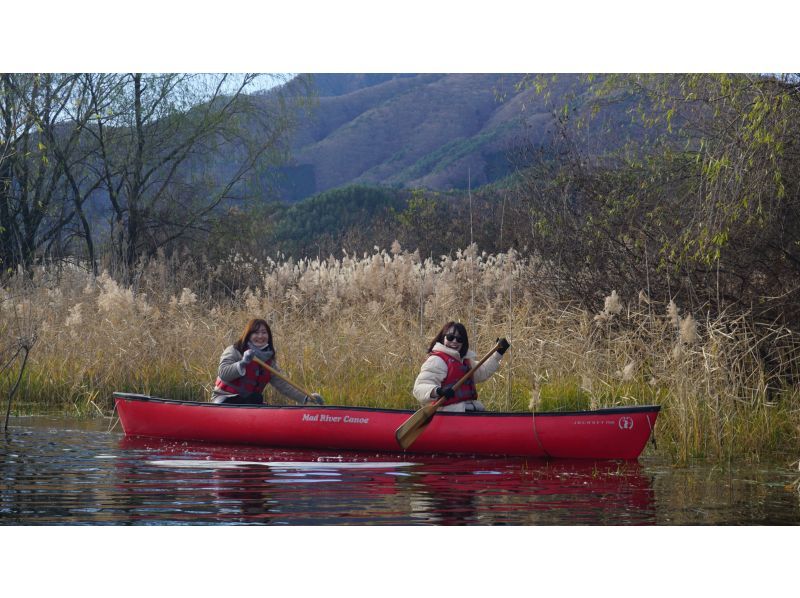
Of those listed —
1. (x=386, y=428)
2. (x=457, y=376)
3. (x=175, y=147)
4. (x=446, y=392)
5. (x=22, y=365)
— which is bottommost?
(x=386, y=428)

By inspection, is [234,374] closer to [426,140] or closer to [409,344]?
[409,344]

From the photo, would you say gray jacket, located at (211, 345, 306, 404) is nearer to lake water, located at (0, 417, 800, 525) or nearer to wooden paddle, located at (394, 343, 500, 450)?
lake water, located at (0, 417, 800, 525)

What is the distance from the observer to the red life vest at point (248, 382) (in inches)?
407

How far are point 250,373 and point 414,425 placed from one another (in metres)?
1.93

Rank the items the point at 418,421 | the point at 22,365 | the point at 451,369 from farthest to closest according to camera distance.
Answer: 1. the point at 22,365
2. the point at 451,369
3. the point at 418,421

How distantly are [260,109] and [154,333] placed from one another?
674 centimetres

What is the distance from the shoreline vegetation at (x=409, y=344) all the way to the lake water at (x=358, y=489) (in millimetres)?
733

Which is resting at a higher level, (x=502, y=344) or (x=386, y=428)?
(x=502, y=344)

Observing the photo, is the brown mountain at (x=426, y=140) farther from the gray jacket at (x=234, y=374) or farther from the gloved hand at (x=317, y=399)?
the gloved hand at (x=317, y=399)

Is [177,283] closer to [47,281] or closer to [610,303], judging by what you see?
[47,281]

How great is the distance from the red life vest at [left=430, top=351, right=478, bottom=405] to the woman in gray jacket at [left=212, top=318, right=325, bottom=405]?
121cm

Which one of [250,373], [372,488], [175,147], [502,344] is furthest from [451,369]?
[175,147]

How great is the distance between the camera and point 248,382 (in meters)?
10.4

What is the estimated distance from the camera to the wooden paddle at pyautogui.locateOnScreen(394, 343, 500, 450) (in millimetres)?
9039
